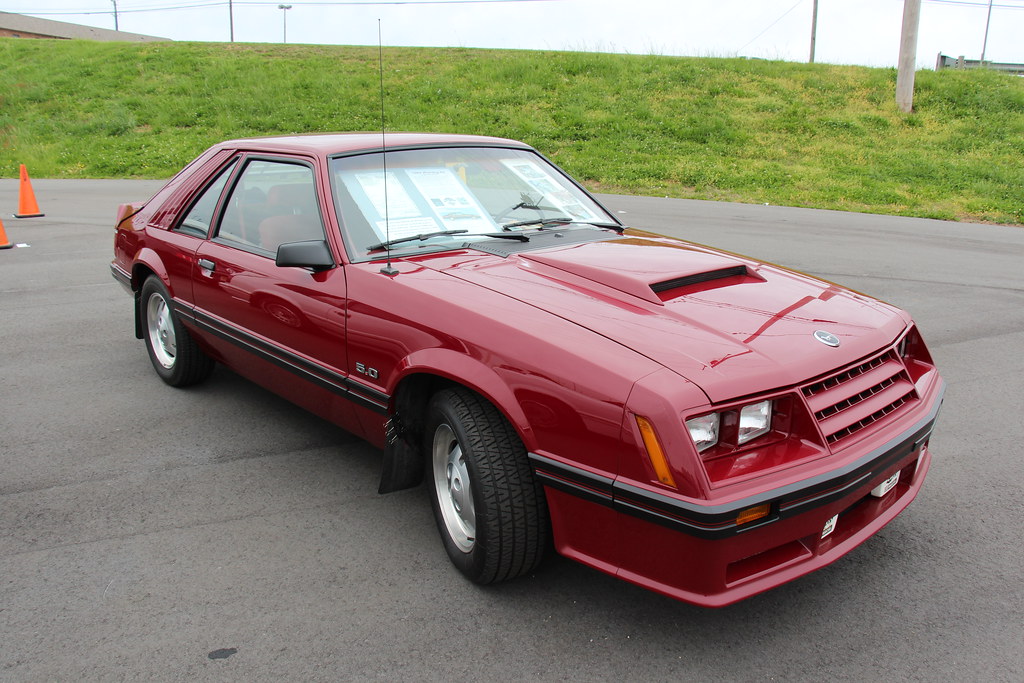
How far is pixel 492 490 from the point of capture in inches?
105

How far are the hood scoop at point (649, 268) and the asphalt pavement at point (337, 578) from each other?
41.6 inches

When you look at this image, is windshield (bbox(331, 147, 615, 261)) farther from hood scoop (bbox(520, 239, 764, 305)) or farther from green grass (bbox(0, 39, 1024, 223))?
green grass (bbox(0, 39, 1024, 223))

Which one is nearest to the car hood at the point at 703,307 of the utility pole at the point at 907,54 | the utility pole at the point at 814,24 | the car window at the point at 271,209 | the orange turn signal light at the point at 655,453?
the orange turn signal light at the point at 655,453

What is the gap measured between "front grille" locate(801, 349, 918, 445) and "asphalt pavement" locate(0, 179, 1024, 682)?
654 mm

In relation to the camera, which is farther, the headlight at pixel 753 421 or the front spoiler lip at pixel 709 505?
the headlight at pixel 753 421

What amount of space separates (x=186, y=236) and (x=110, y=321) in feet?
7.84

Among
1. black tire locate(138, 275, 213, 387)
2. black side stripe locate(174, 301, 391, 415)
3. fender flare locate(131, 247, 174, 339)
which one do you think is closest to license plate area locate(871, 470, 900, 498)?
black side stripe locate(174, 301, 391, 415)

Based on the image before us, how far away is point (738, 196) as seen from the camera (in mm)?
15227

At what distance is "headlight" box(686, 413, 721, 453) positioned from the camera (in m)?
2.35

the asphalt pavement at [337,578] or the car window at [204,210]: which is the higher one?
the car window at [204,210]

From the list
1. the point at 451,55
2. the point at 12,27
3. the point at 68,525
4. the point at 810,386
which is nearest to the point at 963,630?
the point at 810,386

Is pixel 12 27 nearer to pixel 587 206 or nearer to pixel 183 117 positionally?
pixel 183 117

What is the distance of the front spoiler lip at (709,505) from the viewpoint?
2.26m

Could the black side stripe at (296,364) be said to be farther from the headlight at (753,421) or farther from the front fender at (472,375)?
the headlight at (753,421)
